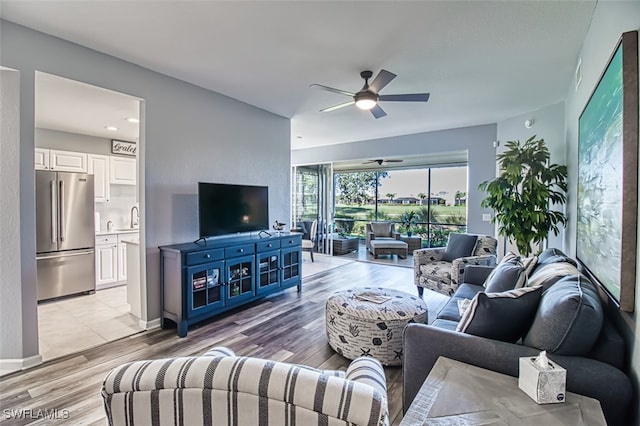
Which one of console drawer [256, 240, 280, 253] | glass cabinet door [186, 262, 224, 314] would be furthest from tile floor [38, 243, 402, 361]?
console drawer [256, 240, 280, 253]

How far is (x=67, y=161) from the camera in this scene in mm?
4750

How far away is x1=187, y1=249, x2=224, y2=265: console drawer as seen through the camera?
313cm

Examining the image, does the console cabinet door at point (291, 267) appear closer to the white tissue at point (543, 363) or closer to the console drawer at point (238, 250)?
the console drawer at point (238, 250)

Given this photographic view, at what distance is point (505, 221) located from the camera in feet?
10.9

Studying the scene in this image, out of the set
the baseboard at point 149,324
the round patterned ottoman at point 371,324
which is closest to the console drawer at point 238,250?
the baseboard at point 149,324

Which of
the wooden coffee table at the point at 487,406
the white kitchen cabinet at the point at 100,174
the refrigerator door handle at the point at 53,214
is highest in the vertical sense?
the white kitchen cabinet at the point at 100,174

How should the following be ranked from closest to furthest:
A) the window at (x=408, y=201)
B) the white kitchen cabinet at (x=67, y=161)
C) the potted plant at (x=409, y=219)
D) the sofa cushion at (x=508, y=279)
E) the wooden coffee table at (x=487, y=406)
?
1. the wooden coffee table at (x=487, y=406)
2. the sofa cushion at (x=508, y=279)
3. the white kitchen cabinet at (x=67, y=161)
4. the window at (x=408, y=201)
5. the potted plant at (x=409, y=219)

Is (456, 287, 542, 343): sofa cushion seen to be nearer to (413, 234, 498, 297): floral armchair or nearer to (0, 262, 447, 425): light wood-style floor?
(0, 262, 447, 425): light wood-style floor

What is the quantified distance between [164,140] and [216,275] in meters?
1.60

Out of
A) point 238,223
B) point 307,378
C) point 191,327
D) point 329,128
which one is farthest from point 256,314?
point 329,128

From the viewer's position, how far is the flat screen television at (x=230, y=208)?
346cm

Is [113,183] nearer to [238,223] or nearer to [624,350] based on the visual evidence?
[238,223]

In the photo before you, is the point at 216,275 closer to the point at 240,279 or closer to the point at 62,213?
the point at 240,279

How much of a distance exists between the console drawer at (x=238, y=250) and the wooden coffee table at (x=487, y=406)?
8.72 feet
